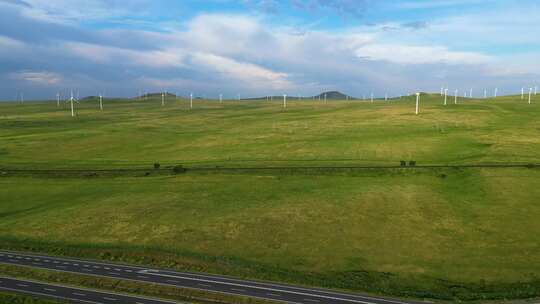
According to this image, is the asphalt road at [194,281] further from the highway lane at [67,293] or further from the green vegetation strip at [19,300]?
the green vegetation strip at [19,300]

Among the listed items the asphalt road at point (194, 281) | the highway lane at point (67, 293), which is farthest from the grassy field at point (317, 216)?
the highway lane at point (67, 293)

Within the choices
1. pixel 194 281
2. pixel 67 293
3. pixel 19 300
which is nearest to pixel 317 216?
pixel 194 281

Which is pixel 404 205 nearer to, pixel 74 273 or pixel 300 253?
pixel 300 253

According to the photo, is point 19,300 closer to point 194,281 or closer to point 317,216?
point 194,281

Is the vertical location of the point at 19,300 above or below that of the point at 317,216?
below

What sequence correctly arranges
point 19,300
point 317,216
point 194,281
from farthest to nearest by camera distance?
1. point 317,216
2. point 194,281
3. point 19,300
